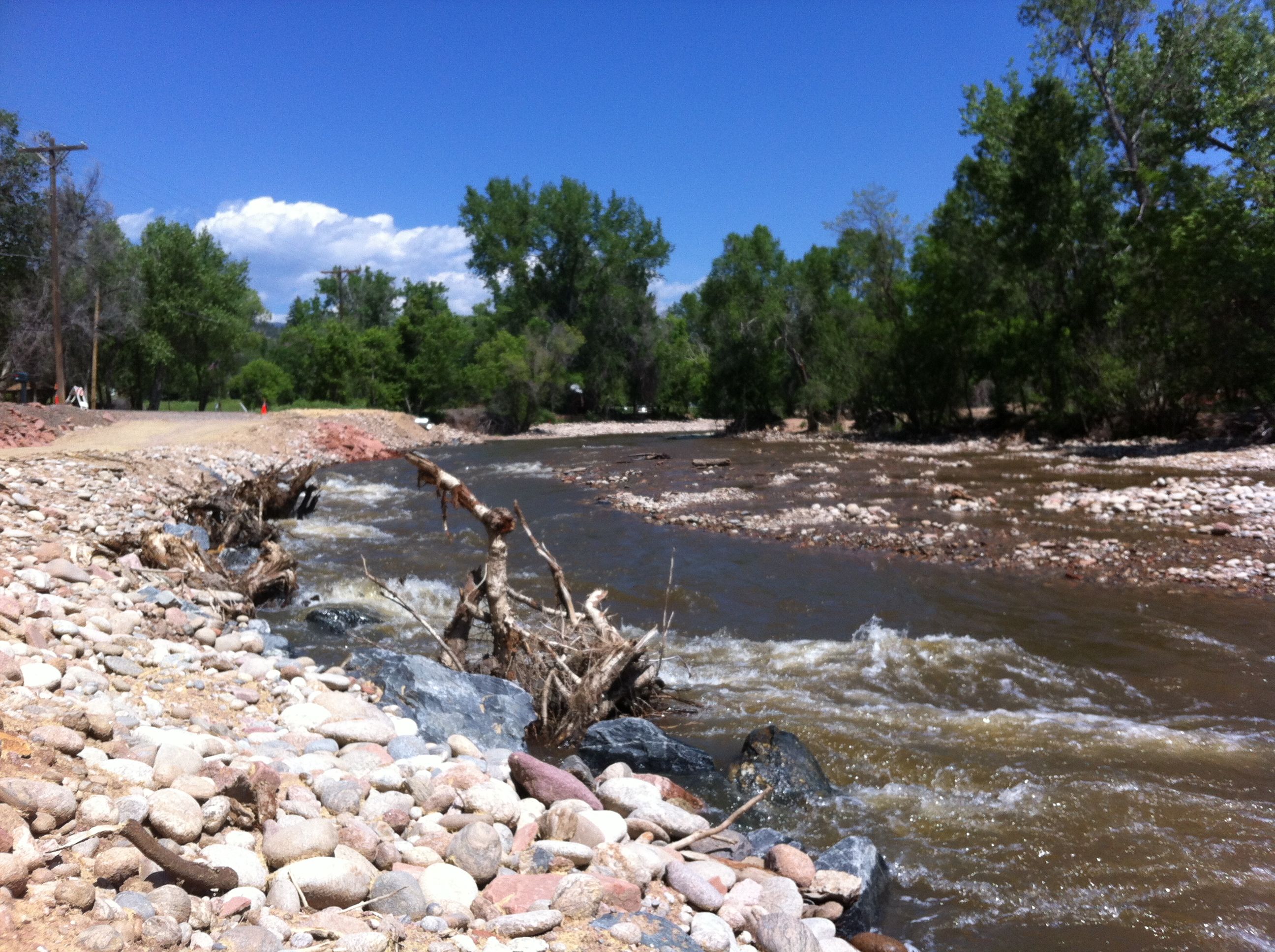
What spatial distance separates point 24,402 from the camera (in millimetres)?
28234

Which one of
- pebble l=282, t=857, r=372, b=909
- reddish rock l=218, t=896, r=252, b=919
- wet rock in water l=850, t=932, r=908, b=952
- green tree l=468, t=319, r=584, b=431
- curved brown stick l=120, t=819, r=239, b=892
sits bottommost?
wet rock in water l=850, t=932, r=908, b=952

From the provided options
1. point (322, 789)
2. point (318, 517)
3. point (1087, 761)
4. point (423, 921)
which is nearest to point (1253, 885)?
point (1087, 761)

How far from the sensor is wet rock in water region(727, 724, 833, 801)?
5738 mm

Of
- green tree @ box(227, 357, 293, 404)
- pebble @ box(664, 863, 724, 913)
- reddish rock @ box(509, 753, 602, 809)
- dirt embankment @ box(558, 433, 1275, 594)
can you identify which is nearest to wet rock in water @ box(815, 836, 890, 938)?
pebble @ box(664, 863, 724, 913)

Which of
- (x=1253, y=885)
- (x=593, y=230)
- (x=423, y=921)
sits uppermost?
(x=593, y=230)

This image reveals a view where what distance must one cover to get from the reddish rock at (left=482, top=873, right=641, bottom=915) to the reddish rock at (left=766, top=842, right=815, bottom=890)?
0.97 m

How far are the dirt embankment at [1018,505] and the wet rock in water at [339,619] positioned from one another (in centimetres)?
787

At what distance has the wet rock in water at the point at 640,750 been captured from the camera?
6027 mm

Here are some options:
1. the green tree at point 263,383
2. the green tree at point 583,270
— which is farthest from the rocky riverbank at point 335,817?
the green tree at point 263,383

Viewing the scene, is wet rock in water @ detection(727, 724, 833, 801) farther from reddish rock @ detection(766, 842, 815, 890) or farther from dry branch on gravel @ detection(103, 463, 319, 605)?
dry branch on gravel @ detection(103, 463, 319, 605)

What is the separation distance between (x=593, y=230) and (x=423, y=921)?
67.4m

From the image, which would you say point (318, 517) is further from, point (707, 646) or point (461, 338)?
point (461, 338)

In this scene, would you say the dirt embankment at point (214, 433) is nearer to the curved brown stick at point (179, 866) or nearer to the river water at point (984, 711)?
the river water at point (984, 711)

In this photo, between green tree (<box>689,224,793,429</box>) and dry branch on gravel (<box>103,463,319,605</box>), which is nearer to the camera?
dry branch on gravel (<box>103,463,319,605</box>)
